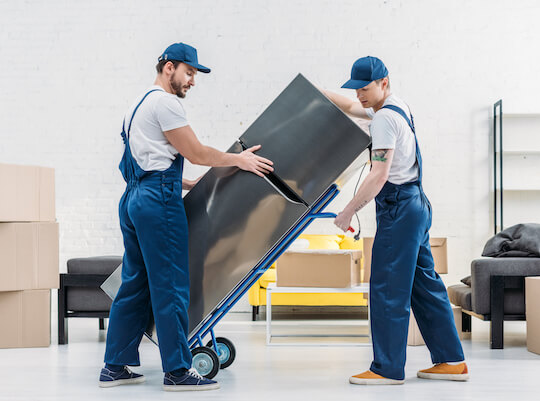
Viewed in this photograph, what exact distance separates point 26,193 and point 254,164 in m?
1.87

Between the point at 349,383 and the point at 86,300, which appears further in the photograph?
the point at 86,300

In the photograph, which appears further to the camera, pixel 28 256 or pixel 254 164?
pixel 28 256

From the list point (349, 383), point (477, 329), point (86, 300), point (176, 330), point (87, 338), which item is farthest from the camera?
point (477, 329)

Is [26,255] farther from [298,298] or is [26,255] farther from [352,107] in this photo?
[298,298]

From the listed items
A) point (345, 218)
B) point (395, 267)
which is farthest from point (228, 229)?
point (395, 267)

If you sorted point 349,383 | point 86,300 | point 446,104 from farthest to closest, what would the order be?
point 446,104, point 86,300, point 349,383

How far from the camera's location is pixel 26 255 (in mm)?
3881

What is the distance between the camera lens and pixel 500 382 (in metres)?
2.84

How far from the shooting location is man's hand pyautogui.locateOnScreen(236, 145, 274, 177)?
2.58 m

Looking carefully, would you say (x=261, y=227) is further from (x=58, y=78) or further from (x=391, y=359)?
(x=58, y=78)

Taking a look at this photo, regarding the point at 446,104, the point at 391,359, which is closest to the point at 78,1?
the point at 446,104

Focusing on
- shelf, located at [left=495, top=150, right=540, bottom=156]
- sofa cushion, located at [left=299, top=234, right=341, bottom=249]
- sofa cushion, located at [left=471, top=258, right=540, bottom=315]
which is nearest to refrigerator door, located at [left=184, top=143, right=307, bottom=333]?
sofa cushion, located at [left=471, top=258, right=540, bottom=315]

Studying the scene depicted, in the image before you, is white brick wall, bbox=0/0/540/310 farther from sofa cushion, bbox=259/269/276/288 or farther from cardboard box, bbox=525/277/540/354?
cardboard box, bbox=525/277/540/354

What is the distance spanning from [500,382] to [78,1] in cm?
519
